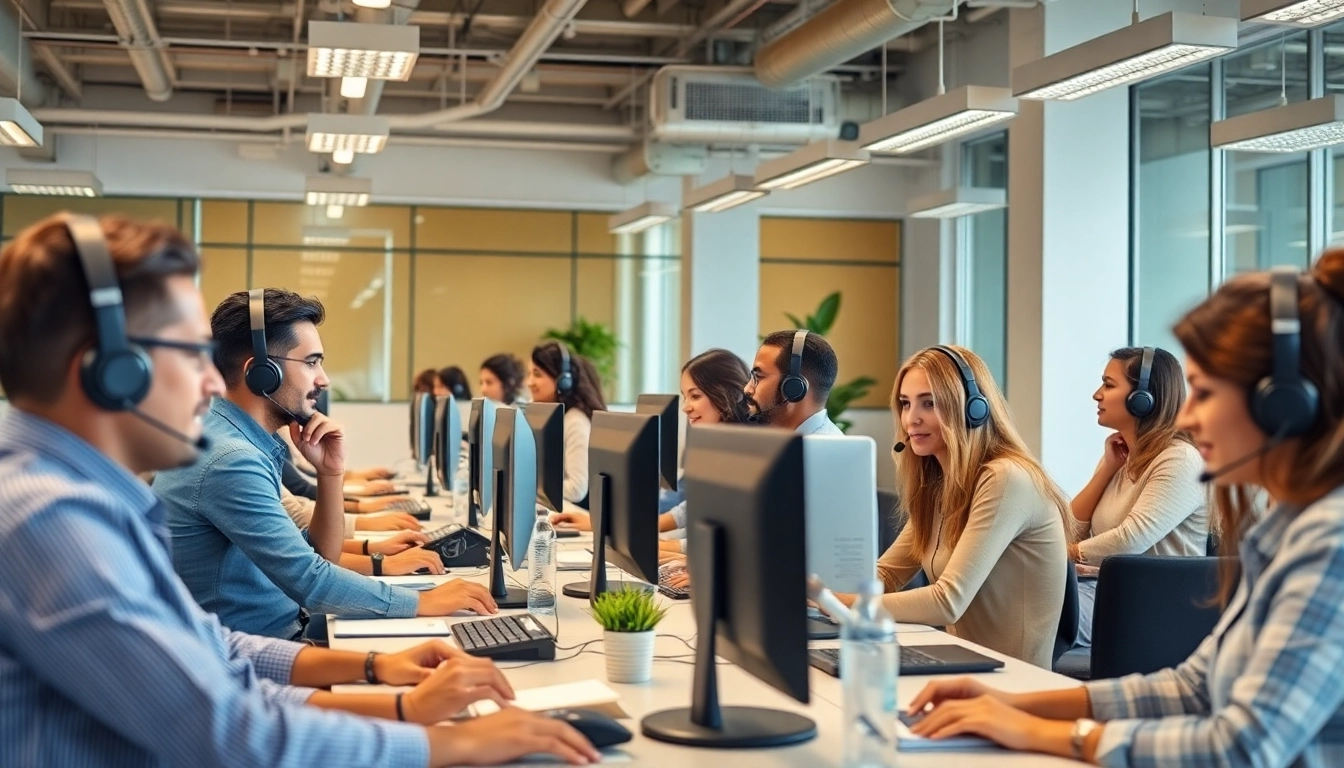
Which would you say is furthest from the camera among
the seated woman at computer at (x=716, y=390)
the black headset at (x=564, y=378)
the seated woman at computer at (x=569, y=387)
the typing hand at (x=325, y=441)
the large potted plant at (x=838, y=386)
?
the large potted plant at (x=838, y=386)

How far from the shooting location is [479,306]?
480 inches

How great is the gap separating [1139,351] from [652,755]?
3116 millimetres

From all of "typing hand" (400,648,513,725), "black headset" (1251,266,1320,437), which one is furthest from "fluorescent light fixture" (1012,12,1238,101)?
"typing hand" (400,648,513,725)

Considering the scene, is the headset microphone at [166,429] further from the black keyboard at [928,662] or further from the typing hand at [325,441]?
the typing hand at [325,441]

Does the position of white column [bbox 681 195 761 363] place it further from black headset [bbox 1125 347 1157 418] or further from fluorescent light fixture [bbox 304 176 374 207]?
black headset [bbox 1125 347 1157 418]

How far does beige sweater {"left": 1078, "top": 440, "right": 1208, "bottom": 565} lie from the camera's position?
4.26 m

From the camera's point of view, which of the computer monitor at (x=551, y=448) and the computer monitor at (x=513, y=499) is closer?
the computer monitor at (x=513, y=499)

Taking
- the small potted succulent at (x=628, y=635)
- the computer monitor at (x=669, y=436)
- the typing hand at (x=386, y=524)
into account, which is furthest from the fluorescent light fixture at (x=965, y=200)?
the small potted succulent at (x=628, y=635)

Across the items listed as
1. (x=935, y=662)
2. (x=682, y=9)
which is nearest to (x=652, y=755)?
(x=935, y=662)

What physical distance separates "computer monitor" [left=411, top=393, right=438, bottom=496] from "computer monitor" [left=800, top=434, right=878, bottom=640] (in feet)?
15.3

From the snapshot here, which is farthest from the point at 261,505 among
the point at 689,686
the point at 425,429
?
the point at 425,429

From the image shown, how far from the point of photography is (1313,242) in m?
6.86

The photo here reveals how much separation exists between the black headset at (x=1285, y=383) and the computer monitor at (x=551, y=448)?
214 cm

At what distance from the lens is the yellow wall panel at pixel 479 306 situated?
12078mm
